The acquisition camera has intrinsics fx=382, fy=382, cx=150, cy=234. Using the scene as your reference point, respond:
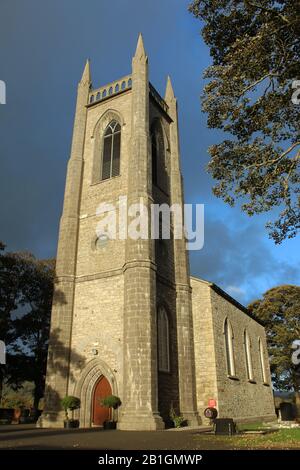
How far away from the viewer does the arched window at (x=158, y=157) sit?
2476 cm

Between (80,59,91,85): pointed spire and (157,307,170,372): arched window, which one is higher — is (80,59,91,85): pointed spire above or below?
above

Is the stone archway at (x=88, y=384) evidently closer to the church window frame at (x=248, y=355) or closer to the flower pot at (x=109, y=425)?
the flower pot at (x=109, y=425)

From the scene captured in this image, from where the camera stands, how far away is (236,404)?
2295 centimetres

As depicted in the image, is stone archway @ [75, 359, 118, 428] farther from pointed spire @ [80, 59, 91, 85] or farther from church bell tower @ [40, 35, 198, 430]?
pointed spire @ [80, 59, 91, 85]

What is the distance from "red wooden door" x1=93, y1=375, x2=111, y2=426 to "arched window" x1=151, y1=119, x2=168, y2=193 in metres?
12.1

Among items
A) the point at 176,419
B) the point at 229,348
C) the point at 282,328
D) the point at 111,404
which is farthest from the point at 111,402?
the point at 282,328

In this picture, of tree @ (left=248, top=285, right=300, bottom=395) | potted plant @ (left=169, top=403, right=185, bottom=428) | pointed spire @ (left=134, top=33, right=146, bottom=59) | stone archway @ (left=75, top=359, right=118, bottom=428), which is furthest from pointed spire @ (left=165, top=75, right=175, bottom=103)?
tree @ (left=248, top=285, right=300, bottom=395)

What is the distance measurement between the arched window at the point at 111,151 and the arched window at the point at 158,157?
2.46 metres

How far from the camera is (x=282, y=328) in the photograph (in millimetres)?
42844

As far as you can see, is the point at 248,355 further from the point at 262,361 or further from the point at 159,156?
the point at 159,156

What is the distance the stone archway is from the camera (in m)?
18.0
